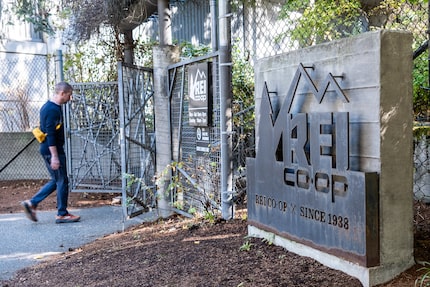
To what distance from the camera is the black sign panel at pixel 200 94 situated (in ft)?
17.6

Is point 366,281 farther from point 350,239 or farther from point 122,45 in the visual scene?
point 122,45

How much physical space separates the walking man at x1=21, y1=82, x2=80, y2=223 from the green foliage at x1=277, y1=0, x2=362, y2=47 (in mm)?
3578

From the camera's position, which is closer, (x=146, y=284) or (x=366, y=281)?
(x=366, y=281)

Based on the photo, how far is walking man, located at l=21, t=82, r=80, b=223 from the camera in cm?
664

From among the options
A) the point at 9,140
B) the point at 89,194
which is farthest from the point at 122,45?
the point at 9,140

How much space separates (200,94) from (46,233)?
296 cm

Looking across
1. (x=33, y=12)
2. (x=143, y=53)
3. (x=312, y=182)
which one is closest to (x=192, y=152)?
(x=312, y=182)

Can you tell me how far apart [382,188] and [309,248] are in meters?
0.82

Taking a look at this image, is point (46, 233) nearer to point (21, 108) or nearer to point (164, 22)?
point (164, 22)

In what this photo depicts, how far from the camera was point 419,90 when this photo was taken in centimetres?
532

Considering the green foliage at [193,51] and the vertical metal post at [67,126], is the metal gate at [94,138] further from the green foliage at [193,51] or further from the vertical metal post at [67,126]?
the green foliage at [193,51]

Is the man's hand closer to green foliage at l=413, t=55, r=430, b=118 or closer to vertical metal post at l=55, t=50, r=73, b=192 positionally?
vertical metal post at l=55, t=50, r=73, b=192

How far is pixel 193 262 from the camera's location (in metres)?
3.80

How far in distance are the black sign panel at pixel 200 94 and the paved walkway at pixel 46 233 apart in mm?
1836
